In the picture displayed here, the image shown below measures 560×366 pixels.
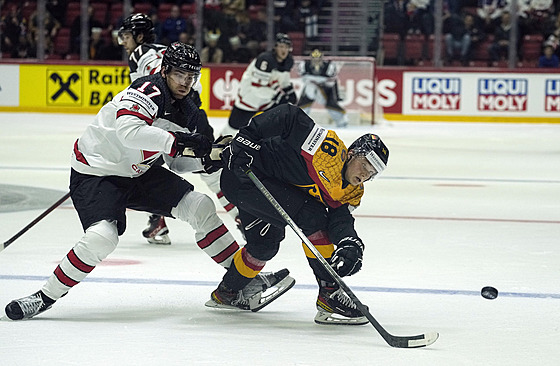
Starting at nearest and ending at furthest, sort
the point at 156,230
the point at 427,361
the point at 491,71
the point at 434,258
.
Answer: the point at 427,361 < the point at 434,258 < the point at 156,230 < the point at 491,71

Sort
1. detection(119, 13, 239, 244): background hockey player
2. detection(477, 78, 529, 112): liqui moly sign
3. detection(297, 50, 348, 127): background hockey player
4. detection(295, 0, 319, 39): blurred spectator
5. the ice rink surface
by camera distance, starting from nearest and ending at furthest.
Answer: the ice rink surface
detection(119, 13, 239, 244): background hockey player
detection(297, 50, 348, 127): background hockey player
detection(477, 78, 529, 112): liqui moly sign
detection(295, 0, 319, 39): blurred spectator

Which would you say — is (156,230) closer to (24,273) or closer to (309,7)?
(24,273)

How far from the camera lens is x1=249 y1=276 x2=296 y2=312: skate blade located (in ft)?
11.3

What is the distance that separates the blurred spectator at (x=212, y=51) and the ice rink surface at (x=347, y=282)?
6.69m

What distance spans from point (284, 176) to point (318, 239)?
259 mm

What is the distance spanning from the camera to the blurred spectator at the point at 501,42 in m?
13.3

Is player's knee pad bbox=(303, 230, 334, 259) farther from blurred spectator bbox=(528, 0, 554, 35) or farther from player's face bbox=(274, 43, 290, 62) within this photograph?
blurred spectator bbox=(528, 0, 554, 35)

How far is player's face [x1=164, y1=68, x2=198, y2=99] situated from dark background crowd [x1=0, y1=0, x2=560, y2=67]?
10.3 metres

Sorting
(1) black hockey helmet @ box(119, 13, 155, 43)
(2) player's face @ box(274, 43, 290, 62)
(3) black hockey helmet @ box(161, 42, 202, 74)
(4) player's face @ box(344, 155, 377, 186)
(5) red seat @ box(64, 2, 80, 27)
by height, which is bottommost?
(4) player's face @ box(344, 155, 377, 186)

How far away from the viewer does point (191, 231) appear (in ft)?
17.0

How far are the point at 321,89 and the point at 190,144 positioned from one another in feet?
30.8

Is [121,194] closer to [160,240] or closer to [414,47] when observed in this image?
[160,240]

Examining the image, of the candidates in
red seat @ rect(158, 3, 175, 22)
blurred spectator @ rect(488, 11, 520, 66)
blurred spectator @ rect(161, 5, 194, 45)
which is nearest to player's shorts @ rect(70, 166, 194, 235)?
blurred spectator @ rect(161, 5, 194, 45)

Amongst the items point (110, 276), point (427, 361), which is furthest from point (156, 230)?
point (427, 361)
